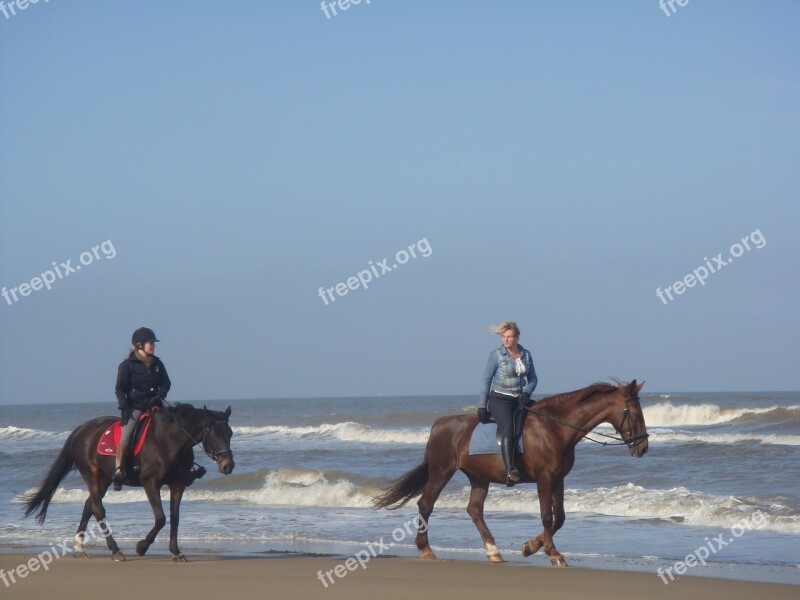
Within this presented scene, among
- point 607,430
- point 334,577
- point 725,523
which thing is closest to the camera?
point 334,577

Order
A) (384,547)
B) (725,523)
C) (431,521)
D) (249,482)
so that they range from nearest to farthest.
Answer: (384,547)
(725,523)
(431,521)
(249,482)

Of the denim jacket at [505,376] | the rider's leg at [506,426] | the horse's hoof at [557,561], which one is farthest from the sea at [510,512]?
the denim jacket at [505,376]

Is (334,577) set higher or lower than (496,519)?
higher

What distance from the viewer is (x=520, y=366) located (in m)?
9.44

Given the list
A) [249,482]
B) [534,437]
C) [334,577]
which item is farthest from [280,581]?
[249,482]

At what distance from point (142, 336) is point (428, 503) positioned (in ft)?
10.6

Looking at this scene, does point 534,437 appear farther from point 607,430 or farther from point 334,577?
point 607,430

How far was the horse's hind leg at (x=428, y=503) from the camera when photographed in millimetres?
10086

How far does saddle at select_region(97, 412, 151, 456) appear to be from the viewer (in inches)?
387

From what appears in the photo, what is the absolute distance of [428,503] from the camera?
10102 millimetres

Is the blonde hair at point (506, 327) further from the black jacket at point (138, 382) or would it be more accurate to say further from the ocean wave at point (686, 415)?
the ocean wave at point (686, 415)

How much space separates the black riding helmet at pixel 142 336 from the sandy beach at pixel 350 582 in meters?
2.10

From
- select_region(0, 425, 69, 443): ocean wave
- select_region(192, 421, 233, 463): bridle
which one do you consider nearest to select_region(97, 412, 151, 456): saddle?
select_region(192, 421, 233, 463): bridle

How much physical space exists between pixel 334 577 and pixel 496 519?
18.1ft
